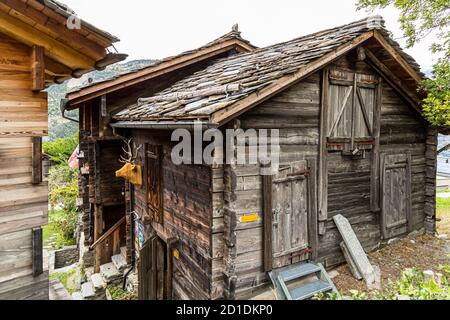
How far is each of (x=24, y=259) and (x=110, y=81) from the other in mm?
5901

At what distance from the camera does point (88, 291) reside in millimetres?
9594

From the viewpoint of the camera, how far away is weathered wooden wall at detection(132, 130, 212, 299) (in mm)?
5402

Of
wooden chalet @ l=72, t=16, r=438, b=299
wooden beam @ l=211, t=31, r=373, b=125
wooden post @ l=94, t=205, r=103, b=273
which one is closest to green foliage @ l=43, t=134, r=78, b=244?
wooden post @ l=94, t=205, r=103, b=273

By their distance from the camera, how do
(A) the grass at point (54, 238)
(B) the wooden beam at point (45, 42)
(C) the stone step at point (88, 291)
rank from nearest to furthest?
(B) the wooden beam at point (45, 42)
(C) the stone step at point (88, 291)
(A) the grass at point (54, 238)

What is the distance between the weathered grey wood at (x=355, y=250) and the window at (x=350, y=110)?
66.1 inches

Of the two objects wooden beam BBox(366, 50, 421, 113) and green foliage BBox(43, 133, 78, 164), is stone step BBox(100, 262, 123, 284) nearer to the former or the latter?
wooden beam BBox(366, 50, 421, 113)

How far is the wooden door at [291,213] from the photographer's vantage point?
5.67m

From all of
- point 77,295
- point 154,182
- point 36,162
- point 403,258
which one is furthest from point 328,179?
point 77,295

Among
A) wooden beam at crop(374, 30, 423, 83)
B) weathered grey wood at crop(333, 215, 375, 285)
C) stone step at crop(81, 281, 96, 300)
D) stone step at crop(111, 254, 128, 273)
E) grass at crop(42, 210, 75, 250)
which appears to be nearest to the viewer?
weathered grey wood at crop(333, 215, 375, 285)

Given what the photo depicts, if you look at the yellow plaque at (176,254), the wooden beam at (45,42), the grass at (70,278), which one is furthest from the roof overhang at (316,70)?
the grass at (70,278)

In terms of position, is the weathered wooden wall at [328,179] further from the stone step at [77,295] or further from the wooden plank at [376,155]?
the stone step at [77,295]

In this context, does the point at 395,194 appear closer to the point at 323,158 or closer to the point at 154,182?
the point at 323,158

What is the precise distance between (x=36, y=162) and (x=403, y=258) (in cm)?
804

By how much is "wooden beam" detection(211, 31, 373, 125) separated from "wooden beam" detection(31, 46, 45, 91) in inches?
90.7
